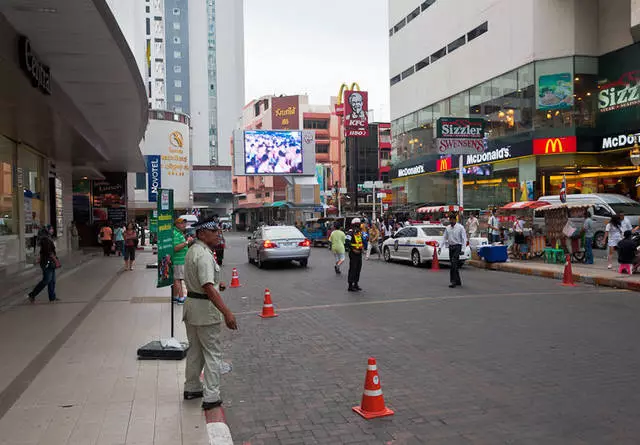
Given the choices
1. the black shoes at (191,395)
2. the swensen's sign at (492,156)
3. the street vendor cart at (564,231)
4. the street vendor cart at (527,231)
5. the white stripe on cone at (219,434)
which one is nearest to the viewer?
the white stripe on cone at (219,434)

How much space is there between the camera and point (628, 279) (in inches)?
544

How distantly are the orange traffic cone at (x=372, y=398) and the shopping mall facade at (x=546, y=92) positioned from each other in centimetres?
2711

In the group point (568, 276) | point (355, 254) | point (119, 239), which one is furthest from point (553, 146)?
point (119, 239)

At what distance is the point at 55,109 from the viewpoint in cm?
1227

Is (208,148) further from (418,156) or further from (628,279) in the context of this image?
(628,279)

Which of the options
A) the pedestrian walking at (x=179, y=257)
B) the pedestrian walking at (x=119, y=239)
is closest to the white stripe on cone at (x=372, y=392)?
the pedestrian walking at (x=179, y=257)

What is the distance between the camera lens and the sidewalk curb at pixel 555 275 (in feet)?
44.3

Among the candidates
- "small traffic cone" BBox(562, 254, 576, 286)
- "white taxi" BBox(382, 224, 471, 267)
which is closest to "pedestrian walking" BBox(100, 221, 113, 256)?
"white taxi" BBox(382, 224, 471, 267)

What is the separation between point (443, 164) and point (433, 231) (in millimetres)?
24016

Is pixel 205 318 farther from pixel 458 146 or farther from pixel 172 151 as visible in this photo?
pixel 172 151

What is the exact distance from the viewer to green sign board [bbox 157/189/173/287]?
743 centimetres

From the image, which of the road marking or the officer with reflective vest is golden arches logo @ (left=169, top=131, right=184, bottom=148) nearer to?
the officer with reflective vest

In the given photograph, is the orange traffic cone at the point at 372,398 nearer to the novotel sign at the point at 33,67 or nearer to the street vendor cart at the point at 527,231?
the novotel sign at the point at 33,67

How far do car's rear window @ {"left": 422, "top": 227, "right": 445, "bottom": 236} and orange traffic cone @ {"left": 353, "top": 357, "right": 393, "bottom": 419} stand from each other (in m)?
15.2
